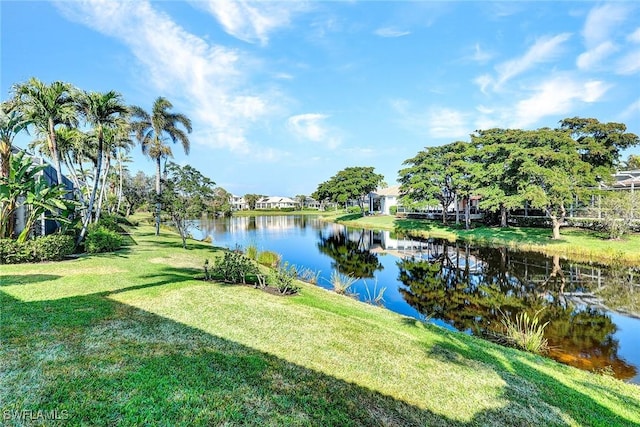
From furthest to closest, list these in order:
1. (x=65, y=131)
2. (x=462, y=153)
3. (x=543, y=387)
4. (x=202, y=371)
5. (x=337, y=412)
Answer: (x=462, y=153) < (x=65, y=131) < (x=543, y=387) < (x=202, y=371) < (x=337, y=412)

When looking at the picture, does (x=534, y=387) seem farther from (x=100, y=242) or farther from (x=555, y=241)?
(x=555, y=241)

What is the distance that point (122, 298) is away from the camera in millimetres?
6469

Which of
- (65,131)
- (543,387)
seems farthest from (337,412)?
(65,131)

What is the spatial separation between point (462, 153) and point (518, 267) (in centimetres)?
1538

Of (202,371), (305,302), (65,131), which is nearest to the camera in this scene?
(202,371)

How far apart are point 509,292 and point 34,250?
16.1 meters

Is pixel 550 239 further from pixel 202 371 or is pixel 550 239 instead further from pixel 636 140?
pixel 202 371

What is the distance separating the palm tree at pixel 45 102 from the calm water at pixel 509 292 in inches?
472

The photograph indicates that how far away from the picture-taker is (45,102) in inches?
448

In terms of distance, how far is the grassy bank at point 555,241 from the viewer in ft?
55.3

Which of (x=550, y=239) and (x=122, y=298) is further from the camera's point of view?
(x=550, y=239)

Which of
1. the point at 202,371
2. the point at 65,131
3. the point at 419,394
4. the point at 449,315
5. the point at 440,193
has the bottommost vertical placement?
the point at 449,315

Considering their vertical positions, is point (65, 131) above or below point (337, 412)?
above

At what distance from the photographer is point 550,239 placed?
20.7 m
